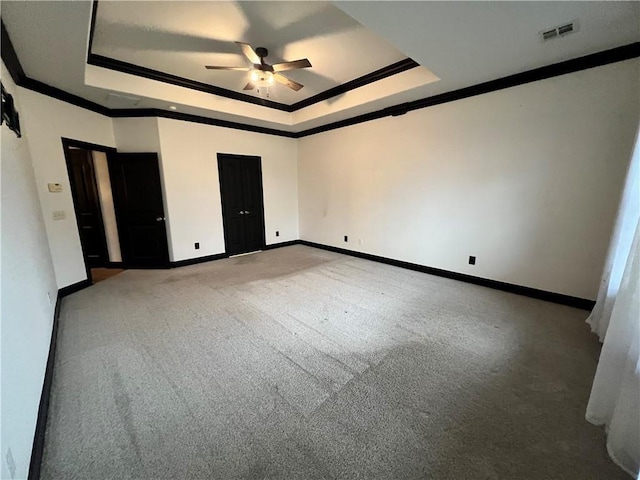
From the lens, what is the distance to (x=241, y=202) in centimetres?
539

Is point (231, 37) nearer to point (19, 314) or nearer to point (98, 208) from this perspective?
point (19, 314)

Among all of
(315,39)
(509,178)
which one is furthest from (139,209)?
(509,178)

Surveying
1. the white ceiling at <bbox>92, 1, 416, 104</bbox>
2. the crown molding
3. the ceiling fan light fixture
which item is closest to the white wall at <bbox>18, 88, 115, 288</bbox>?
the crown molding

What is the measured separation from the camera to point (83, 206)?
473cm

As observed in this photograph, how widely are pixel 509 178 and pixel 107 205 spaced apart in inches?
252

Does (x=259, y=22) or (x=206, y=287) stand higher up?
(x=259, y=22)

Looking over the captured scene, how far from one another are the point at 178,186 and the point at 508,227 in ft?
17.0

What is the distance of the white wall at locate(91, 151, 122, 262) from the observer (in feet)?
14.6

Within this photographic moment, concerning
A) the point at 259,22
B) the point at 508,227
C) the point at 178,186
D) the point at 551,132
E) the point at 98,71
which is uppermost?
the point at 259,22

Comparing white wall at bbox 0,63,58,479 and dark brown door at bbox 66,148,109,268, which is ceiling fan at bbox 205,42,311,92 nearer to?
white wall at bbox 0,63,58,479

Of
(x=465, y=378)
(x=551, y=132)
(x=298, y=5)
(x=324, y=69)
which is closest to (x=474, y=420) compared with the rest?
(x=465, y=378)

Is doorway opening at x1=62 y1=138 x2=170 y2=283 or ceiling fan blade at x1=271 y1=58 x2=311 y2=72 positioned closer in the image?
ceiling fan blade at x1=271 y1=58 x2=311 y2=72

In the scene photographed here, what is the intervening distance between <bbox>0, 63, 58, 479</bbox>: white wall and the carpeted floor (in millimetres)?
258

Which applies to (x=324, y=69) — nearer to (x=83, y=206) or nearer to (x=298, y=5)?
(x=298, y=5)
